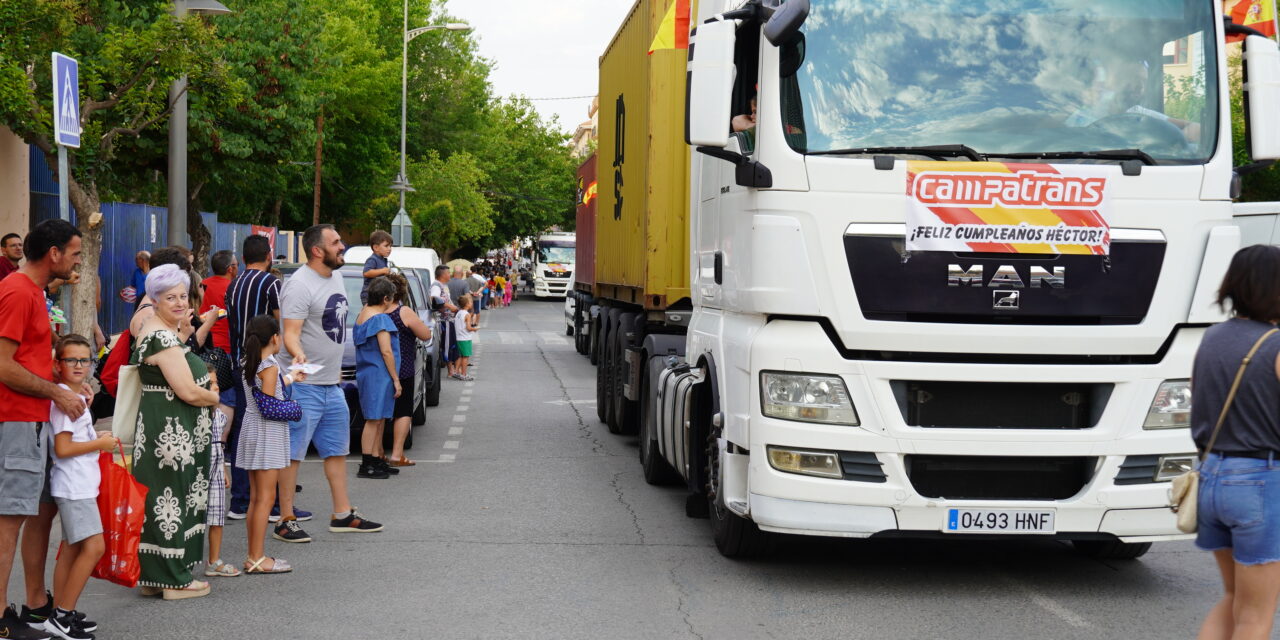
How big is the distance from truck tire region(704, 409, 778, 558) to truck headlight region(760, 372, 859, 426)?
2.78ft

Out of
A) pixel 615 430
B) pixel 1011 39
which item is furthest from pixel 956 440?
pixel 615 430

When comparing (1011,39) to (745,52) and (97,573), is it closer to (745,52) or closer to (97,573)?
(745,52)

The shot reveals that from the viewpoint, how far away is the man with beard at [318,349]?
8.04 m

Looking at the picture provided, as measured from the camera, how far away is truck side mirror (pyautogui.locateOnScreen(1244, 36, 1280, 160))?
22.5 feet

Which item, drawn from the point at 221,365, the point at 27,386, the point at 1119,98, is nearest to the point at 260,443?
the point at 221,365

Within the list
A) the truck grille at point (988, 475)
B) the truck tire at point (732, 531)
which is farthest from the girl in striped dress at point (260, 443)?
the truck grille at point (988, 475)

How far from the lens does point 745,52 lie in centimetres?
717

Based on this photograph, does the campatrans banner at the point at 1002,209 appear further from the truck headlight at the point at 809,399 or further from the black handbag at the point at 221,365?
the black handbag at the point at 221,365

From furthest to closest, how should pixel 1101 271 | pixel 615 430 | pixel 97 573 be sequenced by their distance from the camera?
1. pixel 615 430
2. pixel 1101 271
3. pixel 97 573

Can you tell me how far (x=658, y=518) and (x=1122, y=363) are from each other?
3.49 meters

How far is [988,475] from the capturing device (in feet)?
21.8

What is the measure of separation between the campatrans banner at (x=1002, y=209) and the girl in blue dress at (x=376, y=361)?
5.05 meters

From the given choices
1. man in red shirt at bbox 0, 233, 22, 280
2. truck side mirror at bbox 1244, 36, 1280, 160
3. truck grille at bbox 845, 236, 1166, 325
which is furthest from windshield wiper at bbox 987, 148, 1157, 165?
man in red shirt at bbox 0, 233, 22, 280

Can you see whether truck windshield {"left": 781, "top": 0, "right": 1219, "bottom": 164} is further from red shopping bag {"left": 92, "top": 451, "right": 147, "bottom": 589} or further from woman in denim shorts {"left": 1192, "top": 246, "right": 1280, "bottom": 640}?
red shopping bag {"left": 92, "top": 451, "right": 147, "bottom": 589}
